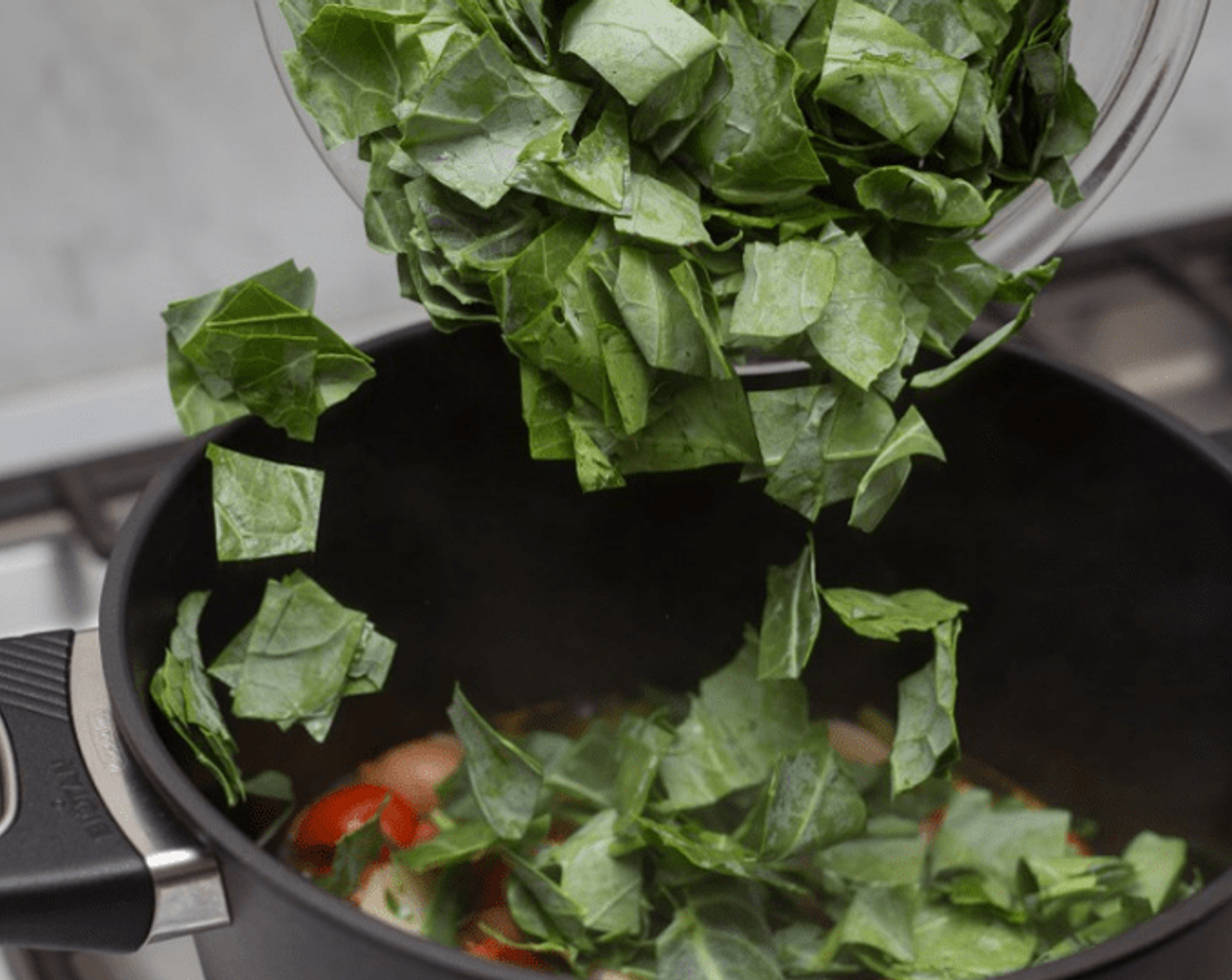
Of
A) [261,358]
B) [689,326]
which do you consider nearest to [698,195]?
[689,326]

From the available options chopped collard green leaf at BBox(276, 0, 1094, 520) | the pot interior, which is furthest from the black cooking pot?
chopped collard green leaf at BBox(276, 0, 1094, 520)

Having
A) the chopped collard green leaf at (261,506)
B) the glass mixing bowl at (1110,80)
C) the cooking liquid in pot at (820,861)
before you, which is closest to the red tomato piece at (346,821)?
the cooking liquid in pot at (820,861)

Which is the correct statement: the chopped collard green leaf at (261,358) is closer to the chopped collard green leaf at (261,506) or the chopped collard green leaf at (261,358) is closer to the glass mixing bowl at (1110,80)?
the chopped collard green leaf at (261,506)

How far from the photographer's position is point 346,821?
0.88 metres

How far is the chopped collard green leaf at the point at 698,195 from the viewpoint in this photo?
0.72 m

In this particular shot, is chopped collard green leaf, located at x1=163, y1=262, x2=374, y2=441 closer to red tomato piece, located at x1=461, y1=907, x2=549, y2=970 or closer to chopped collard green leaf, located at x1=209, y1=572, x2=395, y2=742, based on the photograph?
chopped collard green leaf, located at x1=209, y1=572, x2=395, y2=742

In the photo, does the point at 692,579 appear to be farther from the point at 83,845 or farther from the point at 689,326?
the point at 83,845

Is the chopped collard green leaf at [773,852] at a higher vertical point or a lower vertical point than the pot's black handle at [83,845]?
lower

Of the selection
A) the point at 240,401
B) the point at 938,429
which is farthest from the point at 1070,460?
the point at 240,401

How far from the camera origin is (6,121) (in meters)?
1.15

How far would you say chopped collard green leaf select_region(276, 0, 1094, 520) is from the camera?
72 centimetres

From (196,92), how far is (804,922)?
0.72 meters

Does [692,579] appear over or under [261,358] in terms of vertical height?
under

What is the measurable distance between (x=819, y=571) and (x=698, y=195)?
275mm
